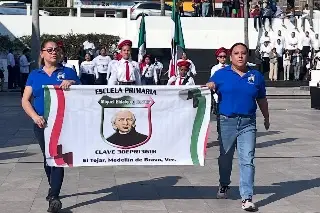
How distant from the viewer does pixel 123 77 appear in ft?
46.0

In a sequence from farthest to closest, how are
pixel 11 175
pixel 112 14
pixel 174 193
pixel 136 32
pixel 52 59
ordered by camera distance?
pixel 112 14 → pixel 136 32 → pixel 11 175 → pixel 174 193 → pixel 52 59

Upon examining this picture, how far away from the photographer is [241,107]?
8859 millimetres

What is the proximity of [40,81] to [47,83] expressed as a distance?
0.26 ft

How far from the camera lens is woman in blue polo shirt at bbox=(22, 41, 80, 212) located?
8578mm

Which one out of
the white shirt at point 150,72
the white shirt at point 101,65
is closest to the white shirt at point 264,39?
the white shirt at point 101,65

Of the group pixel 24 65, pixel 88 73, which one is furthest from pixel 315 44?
Answer: pixel 88 73

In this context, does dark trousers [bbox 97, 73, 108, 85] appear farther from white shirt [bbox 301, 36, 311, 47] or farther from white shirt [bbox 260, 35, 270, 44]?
white shirt [bbox 301, 36, 311, 47]

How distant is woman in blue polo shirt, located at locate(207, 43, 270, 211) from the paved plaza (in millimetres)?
434

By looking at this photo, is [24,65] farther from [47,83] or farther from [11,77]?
[47,83]

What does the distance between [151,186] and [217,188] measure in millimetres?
846

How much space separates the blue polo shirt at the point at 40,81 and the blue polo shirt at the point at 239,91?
5.60 feet

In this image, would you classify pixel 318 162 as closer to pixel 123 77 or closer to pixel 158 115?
pixel 123 77

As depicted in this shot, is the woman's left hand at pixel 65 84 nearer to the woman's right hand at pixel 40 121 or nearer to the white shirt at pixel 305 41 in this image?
the woman's right hand at pixel 40 121

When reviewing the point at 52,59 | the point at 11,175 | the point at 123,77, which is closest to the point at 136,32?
the point at 123,77
